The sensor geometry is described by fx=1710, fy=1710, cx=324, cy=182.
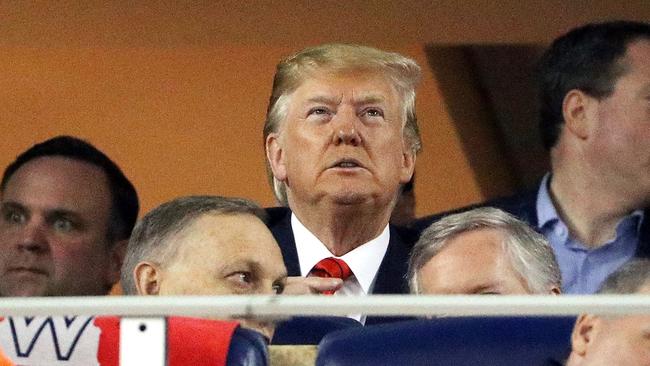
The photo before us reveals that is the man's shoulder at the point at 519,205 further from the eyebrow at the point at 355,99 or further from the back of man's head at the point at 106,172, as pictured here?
the back of man's head at the point at 106,172

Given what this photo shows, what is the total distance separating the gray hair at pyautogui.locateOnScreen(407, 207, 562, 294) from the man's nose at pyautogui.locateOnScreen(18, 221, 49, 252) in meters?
0.93

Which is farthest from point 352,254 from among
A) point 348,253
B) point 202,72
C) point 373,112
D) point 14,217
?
point 202,72

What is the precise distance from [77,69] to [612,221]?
1730mm

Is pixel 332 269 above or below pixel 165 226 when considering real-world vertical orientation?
below

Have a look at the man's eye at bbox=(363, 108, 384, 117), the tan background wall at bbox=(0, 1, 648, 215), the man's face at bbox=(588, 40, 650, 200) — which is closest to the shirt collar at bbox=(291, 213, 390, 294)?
the man's eye at bbox=(363, 108, 384, 117)

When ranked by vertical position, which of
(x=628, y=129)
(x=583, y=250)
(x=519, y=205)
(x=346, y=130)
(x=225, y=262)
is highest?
(x=346, y=130)

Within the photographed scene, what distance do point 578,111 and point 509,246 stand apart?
1011 millimetres

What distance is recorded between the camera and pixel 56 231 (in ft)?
11.7

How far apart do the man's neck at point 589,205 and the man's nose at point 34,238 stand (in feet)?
3.58

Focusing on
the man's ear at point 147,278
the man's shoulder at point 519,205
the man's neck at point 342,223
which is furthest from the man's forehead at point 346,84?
the man's ear at point 147,278

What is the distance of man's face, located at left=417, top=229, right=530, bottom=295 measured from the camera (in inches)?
109

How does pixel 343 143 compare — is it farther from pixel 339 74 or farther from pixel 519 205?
pixel 519 205

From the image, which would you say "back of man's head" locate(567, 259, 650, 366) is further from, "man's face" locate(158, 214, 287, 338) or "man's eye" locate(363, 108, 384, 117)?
"man's eye" locate(363, 108, 384, 117)

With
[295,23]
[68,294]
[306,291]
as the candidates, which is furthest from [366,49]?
[295,23]
